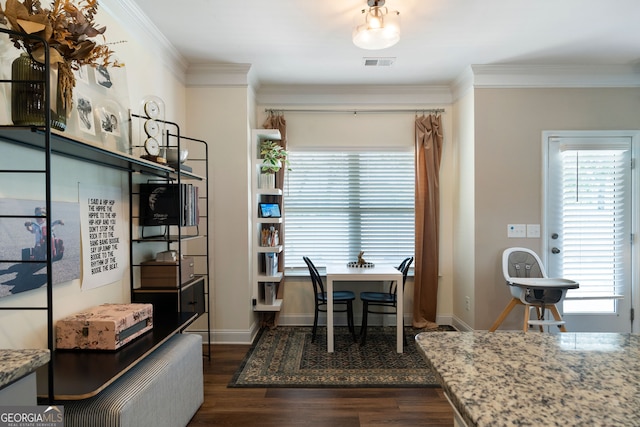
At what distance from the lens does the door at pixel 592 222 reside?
351 centimetres

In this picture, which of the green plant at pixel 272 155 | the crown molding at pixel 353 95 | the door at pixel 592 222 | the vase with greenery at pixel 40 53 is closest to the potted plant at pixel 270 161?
the green plant at pixel 272 155

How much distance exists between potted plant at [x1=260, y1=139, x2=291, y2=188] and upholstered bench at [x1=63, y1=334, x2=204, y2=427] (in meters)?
1.86

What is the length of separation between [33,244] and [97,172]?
0.63 metres

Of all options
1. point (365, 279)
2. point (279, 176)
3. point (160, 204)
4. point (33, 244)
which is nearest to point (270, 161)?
point (279, 176)

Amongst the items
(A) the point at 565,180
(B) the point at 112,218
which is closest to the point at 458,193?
(A) the point at 565,180

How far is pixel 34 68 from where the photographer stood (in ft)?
4.57

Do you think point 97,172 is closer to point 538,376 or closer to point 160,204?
point 160,204

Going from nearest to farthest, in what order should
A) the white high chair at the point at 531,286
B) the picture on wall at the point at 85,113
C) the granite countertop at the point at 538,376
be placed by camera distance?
the granite countertop at the point at 538,376, the picture on wall at the point at 85,113, the white high chair at the point at 531,286

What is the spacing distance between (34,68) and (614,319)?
4859 mm

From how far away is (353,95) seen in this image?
160 inches

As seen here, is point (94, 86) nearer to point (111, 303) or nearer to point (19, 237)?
point (19, 237)

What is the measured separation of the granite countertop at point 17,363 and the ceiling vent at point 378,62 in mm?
3213

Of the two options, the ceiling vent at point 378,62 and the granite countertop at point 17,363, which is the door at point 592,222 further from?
the granite countertop at point 17,363

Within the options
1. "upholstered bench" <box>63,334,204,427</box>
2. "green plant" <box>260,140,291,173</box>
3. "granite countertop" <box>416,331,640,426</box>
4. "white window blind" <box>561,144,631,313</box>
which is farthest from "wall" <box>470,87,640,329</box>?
"upholstered bench" <box>63,334,204,427</box>
